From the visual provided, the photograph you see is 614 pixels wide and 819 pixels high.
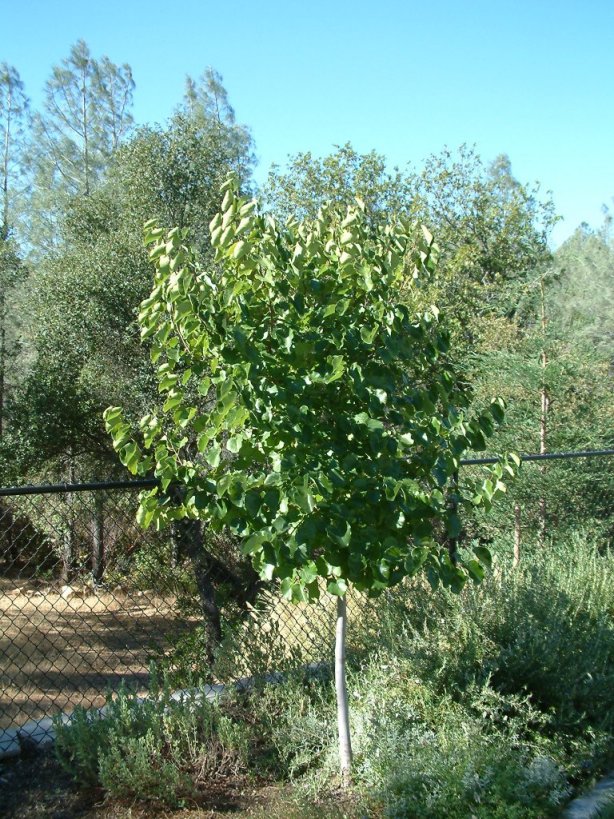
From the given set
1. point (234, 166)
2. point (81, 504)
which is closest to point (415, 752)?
point (81, 504)

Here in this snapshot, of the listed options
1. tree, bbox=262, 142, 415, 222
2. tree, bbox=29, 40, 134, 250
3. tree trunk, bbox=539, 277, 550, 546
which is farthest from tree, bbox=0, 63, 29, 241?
tree trunk, bbox=539, 277, 550, 546

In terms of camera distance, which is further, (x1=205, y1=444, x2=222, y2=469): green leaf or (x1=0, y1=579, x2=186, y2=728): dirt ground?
(x1=0, y1=579, x2=186, y2=728): dirt ground

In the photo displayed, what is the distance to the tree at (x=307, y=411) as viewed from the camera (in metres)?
2.97

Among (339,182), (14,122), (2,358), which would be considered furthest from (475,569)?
(14,122)

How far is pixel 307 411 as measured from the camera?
3.01 m

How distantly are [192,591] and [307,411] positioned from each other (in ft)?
19.4

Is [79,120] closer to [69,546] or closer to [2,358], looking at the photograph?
[2,358]

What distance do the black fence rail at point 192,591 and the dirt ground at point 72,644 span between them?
0.04 meters

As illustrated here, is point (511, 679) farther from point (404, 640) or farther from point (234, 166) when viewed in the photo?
point (234, 166)

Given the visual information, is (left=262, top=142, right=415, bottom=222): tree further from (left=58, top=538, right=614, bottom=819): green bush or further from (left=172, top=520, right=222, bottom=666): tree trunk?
(left=58, top=538, right=614, bottom=819): green bush

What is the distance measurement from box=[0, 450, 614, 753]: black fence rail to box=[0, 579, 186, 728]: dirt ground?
0.12 ft

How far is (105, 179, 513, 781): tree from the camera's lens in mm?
2973

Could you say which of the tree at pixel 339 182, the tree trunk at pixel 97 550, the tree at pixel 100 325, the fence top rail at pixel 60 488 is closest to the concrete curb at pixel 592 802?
the fence top rail at pixel 60 488

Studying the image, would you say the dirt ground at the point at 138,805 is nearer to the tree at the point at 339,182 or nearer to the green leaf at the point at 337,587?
the green leaf at the point at 337,587
